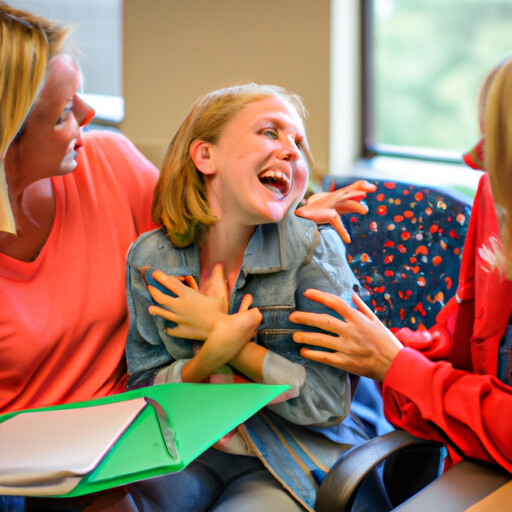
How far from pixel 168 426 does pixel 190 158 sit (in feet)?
1.49

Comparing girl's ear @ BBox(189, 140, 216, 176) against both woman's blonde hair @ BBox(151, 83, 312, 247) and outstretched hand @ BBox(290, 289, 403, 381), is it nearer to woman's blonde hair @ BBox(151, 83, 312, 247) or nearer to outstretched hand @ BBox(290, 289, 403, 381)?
woman's blonde hair @ BBox(151, 83, 312, 247)

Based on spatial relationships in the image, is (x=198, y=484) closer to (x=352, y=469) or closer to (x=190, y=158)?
(x=352, y=469)

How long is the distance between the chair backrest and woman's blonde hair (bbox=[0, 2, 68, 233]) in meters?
0.53

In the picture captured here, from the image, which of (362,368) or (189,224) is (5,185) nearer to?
(189,224)

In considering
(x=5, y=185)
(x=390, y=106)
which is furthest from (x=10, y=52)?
(x=390, y=106)

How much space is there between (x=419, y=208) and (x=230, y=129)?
381mm

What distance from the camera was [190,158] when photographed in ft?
4.12

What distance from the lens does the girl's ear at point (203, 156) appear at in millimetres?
1233

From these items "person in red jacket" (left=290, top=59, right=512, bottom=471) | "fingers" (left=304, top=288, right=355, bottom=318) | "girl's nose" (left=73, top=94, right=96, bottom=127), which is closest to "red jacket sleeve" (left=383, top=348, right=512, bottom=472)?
"person in red jacket" (left=290, top=59, right=512, bottom=471)

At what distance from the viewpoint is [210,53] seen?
136 cm

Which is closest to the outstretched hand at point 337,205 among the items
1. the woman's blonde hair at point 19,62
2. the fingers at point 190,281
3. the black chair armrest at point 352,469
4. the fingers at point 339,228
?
the fingers at point 339,228

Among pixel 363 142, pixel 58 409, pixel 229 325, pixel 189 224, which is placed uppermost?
pixel 363 142

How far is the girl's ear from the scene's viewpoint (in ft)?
4.05

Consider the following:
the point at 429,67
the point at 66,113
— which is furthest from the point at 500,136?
the point at 429,67
